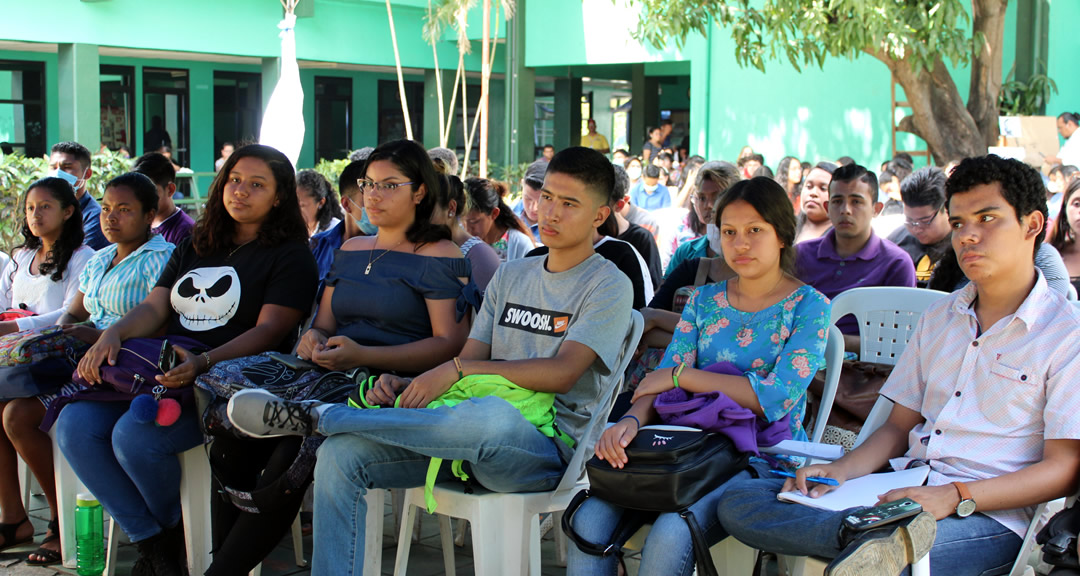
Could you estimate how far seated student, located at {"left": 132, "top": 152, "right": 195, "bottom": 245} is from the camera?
Result: 15.1 ft

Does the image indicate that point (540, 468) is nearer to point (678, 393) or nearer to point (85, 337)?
point (678, 393)

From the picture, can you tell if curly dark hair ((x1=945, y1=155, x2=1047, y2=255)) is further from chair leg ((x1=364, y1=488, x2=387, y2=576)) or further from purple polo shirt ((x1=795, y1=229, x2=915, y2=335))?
chair leg ((x1=364, y1=488, x2=387, y2=576))

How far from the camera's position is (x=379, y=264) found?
11.7 ft

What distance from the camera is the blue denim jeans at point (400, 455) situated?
111 inches

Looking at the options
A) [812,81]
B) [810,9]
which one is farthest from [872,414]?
[812,81]

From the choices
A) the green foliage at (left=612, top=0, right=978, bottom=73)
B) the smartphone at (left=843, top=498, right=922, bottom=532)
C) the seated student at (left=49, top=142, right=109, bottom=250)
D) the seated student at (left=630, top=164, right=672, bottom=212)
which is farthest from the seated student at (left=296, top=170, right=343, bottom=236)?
the seated student at (left=630, top=164, right=672, bottom=212)

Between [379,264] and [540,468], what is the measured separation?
1.01 m

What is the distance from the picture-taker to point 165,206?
4.83 metres

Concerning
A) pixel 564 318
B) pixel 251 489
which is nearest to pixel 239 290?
pixel 251 489

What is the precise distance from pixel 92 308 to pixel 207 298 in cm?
77

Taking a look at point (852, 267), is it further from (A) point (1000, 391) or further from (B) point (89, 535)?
(B) point (89, 535)

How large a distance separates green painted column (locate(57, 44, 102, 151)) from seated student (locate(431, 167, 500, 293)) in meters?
13.0

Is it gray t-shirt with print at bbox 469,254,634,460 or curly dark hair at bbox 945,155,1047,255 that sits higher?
curly dark hair at bbox 945,155,1047,255

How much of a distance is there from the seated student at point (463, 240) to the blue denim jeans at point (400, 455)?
87 cm
